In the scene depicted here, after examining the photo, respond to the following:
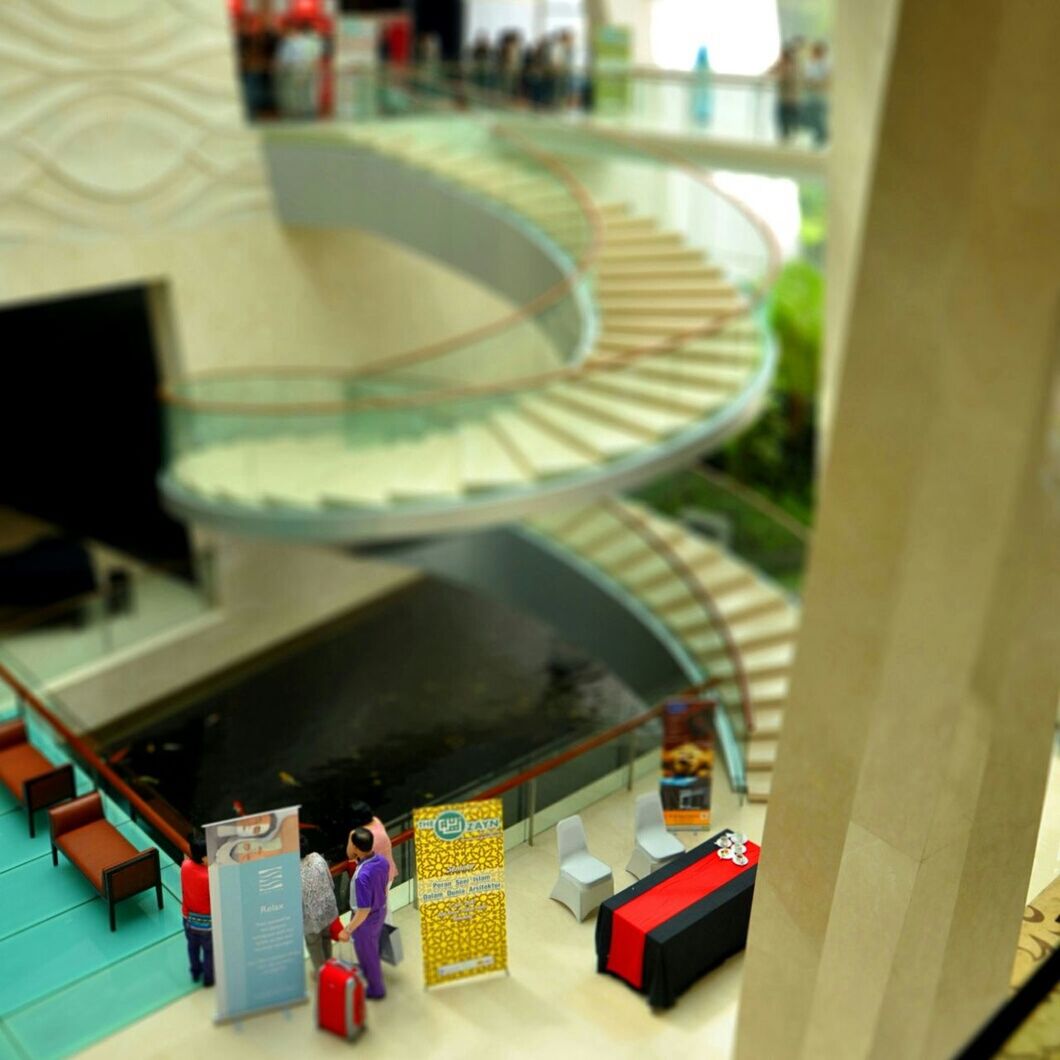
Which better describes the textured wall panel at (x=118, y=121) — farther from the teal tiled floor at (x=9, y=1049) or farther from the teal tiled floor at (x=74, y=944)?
the teal tiled floor at (x=9, y=1049)

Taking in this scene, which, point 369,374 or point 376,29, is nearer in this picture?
point 369,374

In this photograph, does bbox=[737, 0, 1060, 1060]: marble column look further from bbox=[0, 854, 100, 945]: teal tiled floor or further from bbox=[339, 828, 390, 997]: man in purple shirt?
bbox=[0, 854, 100, 945]: teal tiled floor

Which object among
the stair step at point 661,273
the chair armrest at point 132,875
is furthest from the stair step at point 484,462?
the chair armrest at point 132,875

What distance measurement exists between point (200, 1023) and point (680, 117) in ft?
49.5

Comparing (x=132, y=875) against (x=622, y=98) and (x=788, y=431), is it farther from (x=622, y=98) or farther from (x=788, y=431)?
(x=788, y=431)

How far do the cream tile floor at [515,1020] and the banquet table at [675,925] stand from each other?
0.35 ft

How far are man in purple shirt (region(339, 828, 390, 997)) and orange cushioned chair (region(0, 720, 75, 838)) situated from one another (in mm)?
2547

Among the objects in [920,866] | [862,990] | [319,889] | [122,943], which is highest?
[920,866]

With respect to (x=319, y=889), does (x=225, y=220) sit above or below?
above

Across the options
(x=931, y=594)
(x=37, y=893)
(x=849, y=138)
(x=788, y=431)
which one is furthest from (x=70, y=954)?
(x=788, y=431)

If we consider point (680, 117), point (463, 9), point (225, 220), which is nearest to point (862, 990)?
point (225, 220)

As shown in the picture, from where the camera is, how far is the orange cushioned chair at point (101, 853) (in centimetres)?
705

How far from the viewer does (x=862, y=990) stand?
18.1 ft

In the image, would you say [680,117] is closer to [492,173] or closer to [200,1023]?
[492,173]
